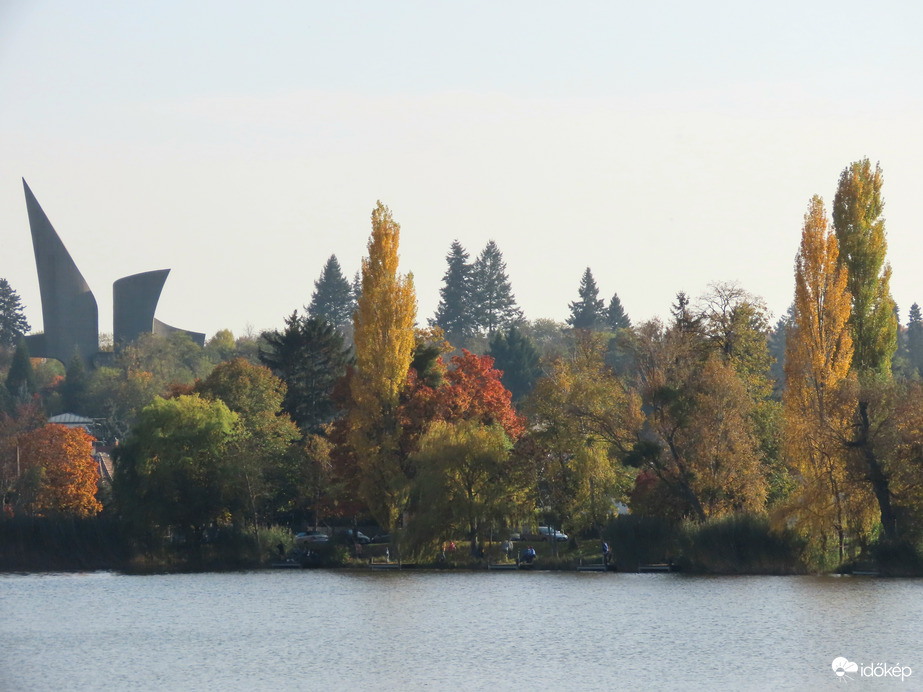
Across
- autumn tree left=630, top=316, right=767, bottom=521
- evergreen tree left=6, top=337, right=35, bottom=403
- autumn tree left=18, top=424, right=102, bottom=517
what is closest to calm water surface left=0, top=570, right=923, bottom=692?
autumn tree left=630, top=316, right=767, bottom=521

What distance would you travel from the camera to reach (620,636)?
116 feet

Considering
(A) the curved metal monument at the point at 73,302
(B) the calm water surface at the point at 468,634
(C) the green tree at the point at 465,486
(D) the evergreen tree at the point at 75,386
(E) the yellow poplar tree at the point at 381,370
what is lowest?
(B) the calm water surface at the point at 468,634

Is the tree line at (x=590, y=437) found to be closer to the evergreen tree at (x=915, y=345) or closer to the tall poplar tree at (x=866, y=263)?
the tall poplar tree at (x=866, y=263)

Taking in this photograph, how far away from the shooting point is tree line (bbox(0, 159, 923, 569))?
48281mm

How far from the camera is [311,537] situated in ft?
222

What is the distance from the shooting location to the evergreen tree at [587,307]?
16150 centimetres

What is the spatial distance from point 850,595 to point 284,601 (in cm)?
1889

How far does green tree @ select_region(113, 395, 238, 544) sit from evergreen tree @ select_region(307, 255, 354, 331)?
96.6 metres

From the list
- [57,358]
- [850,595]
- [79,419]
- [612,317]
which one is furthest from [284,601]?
[612,317]

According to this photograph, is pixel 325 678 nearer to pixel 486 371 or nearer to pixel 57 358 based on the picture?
pixel 486 371

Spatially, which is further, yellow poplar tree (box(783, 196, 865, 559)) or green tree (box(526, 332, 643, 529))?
green tree (box(526, 332, 643, 529))

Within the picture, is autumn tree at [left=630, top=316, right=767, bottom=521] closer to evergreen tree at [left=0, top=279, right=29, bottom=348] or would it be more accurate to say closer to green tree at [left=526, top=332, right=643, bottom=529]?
green tree at [left=526, top=332, right=643, bottom=529]

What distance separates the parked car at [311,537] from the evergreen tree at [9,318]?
9676cm

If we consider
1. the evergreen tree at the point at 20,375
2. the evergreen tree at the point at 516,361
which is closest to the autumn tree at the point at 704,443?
the evergreen tree at the point at 516,361
